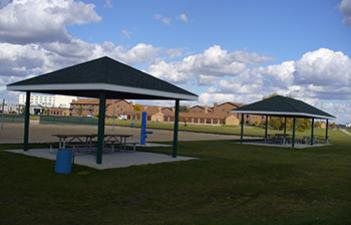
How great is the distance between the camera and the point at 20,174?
40.6 ft

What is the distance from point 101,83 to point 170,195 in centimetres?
509

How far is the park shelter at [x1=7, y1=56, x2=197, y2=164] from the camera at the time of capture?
48.5ft

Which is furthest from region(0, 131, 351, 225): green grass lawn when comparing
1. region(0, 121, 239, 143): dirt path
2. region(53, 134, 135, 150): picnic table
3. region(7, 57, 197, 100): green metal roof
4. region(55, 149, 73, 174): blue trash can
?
region(0, 121, 239, 143): dirt path

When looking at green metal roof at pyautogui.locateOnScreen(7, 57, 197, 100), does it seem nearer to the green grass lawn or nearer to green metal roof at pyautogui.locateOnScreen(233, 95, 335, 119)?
the green grass lawn

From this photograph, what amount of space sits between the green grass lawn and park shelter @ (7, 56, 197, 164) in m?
2.55

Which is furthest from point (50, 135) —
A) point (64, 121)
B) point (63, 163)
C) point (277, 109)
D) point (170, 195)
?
point (64, 121)

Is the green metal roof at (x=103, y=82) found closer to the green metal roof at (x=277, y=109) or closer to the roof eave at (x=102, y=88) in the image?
the roof eave at (x=102, y=88)

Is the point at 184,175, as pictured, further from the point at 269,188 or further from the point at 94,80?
the point at 94,80

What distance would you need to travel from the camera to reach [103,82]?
47.7 ft

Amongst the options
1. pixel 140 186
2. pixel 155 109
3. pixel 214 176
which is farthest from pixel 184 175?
pixel 155 109

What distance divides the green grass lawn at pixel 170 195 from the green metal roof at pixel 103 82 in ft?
8.84


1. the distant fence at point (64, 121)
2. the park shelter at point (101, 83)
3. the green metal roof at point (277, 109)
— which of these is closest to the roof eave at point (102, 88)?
the park shelter at point (101, 83)

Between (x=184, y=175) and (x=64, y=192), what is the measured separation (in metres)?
4.45

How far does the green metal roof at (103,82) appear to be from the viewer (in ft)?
48.9
